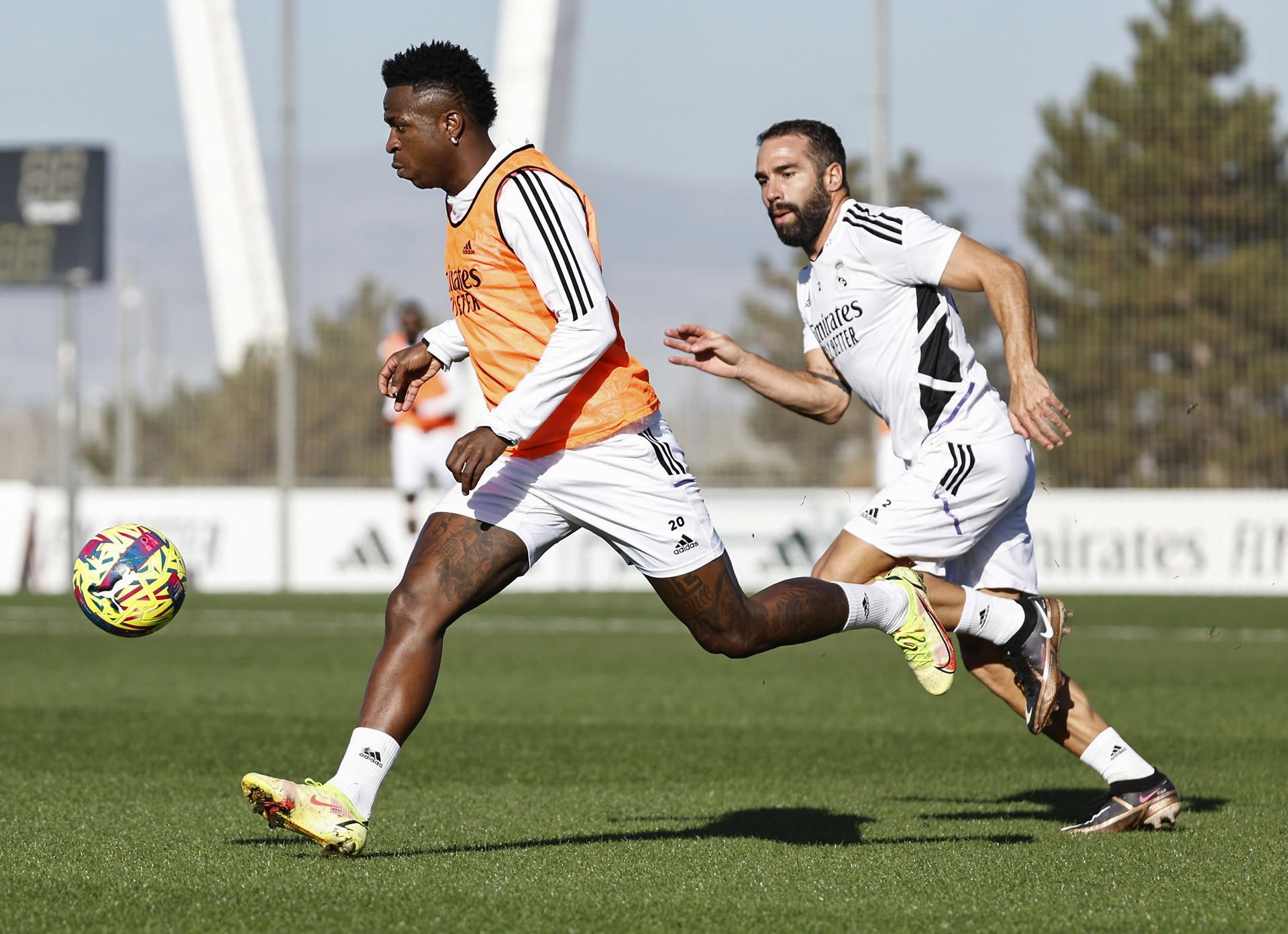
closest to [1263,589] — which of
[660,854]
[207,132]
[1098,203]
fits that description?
[1098,203]

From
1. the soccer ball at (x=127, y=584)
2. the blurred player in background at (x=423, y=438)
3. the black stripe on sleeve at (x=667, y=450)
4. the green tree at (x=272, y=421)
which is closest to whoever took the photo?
the black stripe on sleeve at (x=667, y=450)

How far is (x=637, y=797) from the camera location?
22.1 feet

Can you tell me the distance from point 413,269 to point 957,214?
10.5 metres

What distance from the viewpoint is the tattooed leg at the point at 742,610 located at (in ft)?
17.8

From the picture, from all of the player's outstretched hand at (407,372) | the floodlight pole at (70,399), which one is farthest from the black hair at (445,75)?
the floodlight pole at (70,399)

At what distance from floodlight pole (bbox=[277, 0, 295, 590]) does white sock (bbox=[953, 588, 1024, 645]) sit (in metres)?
18.6

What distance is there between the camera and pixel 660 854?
545cm

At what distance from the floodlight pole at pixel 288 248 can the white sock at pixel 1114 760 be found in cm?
1851

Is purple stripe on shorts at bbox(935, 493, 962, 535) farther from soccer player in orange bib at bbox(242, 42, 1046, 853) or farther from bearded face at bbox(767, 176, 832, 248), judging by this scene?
bearded face at bbox(767, 176, 832, 248)

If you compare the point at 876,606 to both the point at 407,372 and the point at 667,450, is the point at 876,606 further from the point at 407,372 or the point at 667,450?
the point at 407,372

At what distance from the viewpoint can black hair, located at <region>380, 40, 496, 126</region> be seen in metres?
5.45

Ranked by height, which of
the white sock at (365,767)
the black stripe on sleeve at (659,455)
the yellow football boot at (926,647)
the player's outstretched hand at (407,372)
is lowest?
the white sock at (365,767)

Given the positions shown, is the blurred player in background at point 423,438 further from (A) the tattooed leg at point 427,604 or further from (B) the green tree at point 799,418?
(A) the tattooed leg at point 427,604

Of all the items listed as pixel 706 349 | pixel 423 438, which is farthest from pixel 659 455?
pixel 423 438
